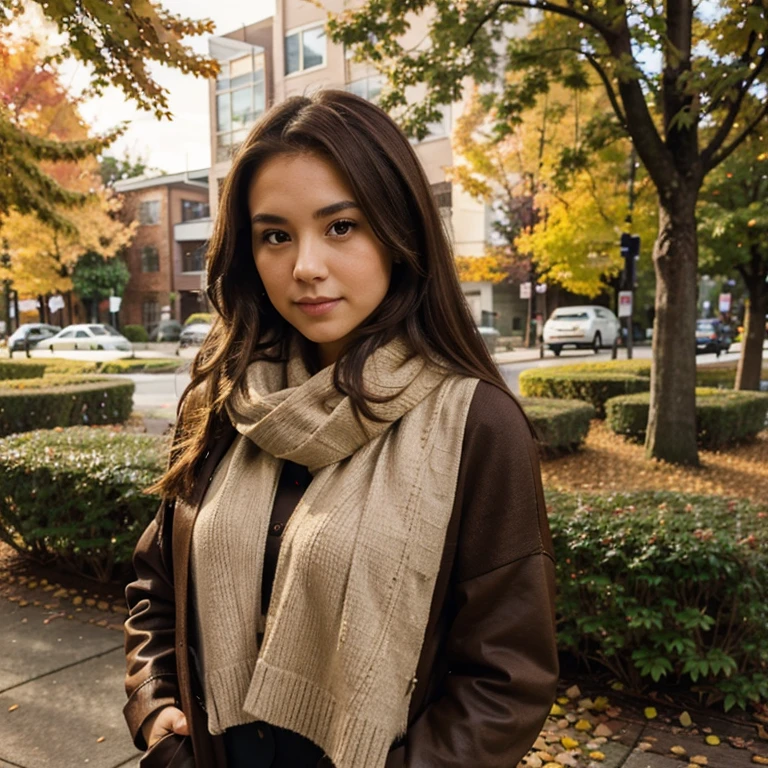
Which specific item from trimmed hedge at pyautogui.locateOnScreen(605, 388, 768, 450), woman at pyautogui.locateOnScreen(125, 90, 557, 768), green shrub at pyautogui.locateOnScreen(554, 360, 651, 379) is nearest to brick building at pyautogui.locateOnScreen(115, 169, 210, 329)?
green shrub at pyautogui.locateOnScreen(554, 360, 651, 379)

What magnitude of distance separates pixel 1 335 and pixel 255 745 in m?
49.1

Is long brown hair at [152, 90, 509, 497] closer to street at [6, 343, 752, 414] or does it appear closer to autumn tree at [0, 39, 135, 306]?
autumn tree at [0, 39, 135, 306]

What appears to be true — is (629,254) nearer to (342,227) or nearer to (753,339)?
(753,339)

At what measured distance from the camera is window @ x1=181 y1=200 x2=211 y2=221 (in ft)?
144

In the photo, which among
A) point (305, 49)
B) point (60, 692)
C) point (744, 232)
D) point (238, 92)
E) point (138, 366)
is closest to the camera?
point (60, 692)

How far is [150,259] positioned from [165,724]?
45.5 m

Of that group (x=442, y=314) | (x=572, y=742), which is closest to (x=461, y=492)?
(x=442, y=314)

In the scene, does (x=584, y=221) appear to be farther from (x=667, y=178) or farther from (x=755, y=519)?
(x=755, y=519)

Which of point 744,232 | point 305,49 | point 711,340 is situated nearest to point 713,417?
point 744,232

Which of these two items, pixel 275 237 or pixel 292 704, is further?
pixel 275 237

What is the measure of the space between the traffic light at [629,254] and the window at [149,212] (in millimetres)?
34386

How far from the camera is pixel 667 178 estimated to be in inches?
290

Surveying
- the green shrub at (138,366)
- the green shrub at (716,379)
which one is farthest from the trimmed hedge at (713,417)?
the green shrub at (138,366)

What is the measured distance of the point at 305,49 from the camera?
3312 centimetres
